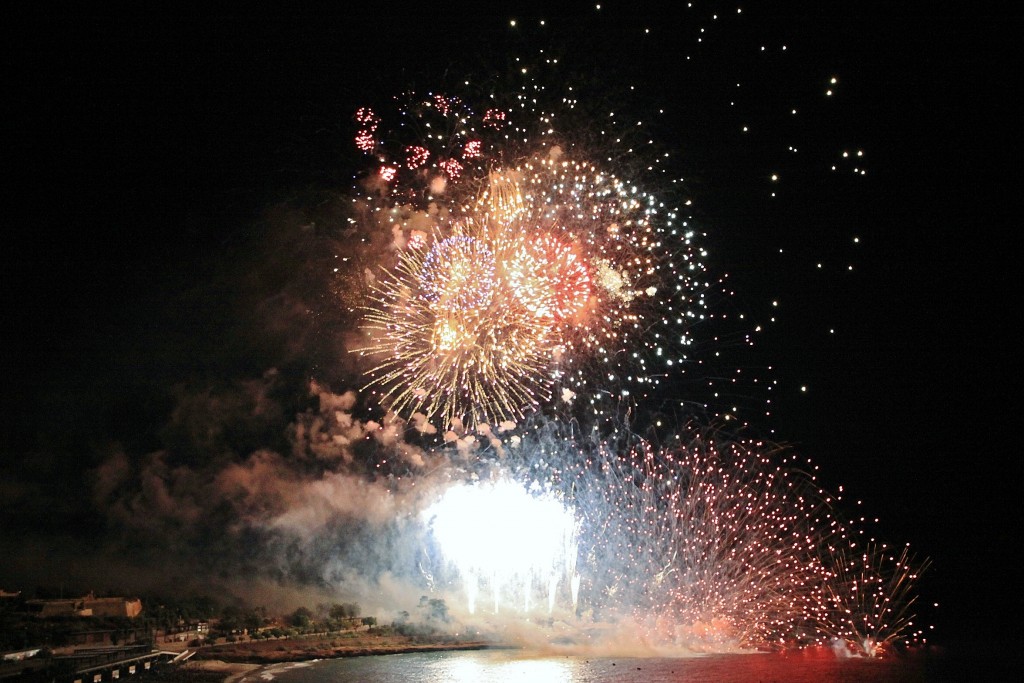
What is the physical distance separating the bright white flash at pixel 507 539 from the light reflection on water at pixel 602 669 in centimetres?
135

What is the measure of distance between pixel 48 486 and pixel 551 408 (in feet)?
32.3

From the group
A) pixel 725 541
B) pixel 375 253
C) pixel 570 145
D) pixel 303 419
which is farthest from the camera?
pixel 303 419

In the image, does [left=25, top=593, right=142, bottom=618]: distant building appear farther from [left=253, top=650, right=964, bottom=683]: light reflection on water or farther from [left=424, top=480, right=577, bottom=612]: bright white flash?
[left=424, top=480, right=577, bottom=612]: bright white flash

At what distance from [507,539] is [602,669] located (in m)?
3.15

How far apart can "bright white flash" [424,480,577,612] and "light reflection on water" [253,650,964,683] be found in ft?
4.43

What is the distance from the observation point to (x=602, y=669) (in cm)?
1406

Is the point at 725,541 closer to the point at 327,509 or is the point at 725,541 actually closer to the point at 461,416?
the point at 461,416

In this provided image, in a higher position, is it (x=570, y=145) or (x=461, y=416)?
(x=570, y=145)

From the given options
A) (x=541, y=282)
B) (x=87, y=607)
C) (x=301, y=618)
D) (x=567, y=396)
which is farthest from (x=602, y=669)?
(x=87, y=607)

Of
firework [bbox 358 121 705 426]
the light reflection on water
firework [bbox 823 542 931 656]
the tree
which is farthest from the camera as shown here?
firework [bbox 823 542 931 656]

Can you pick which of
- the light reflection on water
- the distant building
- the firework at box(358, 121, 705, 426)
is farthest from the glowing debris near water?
the distant building

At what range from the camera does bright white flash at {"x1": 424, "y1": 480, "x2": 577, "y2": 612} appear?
608 inches

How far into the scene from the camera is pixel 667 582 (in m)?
15.5

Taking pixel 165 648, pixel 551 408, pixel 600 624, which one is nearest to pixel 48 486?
pixel 165 648
